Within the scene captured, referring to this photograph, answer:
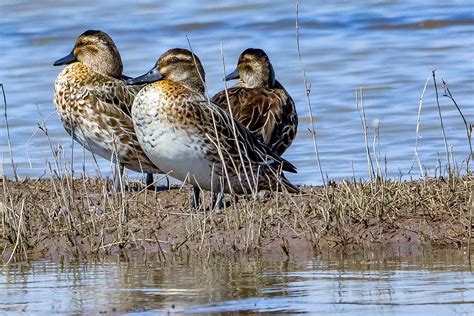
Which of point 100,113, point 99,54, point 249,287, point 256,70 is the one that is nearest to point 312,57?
point 256,70

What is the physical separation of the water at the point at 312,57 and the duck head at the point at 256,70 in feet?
3.37

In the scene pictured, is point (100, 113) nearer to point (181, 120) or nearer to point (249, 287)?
point (181, 120)

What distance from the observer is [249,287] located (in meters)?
6.96

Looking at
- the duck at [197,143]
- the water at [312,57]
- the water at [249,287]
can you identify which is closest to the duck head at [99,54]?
the water at [312,57]

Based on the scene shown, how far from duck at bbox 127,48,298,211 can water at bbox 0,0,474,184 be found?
6.58ft

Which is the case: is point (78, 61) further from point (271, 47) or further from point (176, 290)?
point (271, 47)

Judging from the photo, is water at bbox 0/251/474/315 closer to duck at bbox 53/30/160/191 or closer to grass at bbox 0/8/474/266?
grass at bbox 0/8/474/266

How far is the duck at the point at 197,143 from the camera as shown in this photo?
9031 mm

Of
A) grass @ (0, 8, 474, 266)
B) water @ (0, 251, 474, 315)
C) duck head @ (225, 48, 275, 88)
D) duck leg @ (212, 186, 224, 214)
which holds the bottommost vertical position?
water @ (0, 251, 474, 315)

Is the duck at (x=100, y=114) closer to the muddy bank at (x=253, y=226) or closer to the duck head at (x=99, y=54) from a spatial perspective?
the duck head at (x=99, y=54)

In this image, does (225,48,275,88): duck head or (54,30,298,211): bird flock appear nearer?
(54,30,298,211): bird flock

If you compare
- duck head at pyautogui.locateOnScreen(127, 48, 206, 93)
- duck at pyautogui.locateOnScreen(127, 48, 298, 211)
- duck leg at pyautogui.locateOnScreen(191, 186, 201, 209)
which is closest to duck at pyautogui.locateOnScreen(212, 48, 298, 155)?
duck head at pyautogui.locateOnScreen(127, 48, 206, 93)

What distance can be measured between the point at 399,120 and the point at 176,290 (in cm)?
769

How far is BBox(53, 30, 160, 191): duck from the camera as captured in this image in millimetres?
10258
